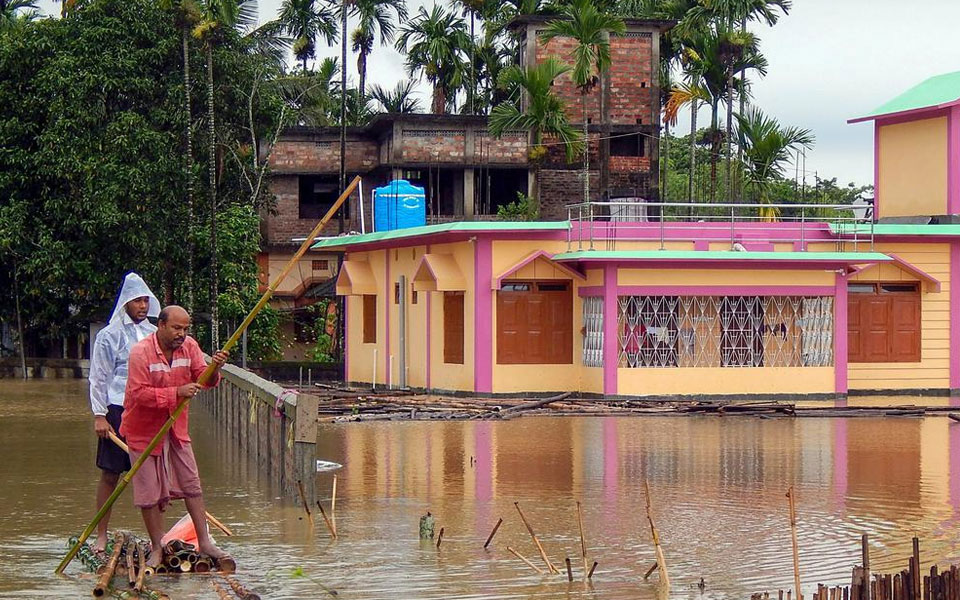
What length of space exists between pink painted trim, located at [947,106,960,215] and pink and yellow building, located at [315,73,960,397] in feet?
0.09

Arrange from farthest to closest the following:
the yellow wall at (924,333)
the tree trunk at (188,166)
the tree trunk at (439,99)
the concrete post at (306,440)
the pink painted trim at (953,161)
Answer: the tree trunk at (439,99) → the tree trunk at (188,166) → the pink painted trim at (953,161) → the yellow wall at (924,333) → the concrete post at (306,440)

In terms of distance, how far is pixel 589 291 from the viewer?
90.2ft

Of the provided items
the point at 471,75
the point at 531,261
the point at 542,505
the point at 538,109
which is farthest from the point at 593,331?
the point at 471,75

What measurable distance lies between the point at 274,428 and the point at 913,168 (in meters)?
19.2

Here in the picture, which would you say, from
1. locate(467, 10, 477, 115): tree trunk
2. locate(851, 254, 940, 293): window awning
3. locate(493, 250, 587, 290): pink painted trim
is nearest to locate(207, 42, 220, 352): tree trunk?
locate(493, 250, 587, 290): pink painted trim

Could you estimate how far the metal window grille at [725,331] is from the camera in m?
27.1

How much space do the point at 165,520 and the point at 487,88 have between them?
41.2m

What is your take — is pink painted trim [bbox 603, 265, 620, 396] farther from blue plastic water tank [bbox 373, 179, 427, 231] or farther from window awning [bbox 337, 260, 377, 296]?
window awning [bbox 337, 260, 377, 296]

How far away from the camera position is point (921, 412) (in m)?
23.9

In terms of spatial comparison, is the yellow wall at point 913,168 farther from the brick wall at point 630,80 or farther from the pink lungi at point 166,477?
the pink lungi at point 166,477

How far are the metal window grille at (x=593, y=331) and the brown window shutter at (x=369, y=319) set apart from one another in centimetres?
660

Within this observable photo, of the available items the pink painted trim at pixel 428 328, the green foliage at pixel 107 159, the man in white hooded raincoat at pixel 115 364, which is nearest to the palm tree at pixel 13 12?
the green foliage at pixel 107 159

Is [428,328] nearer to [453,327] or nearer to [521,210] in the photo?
[453,327]

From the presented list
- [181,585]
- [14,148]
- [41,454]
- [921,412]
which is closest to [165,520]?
[181,585]
